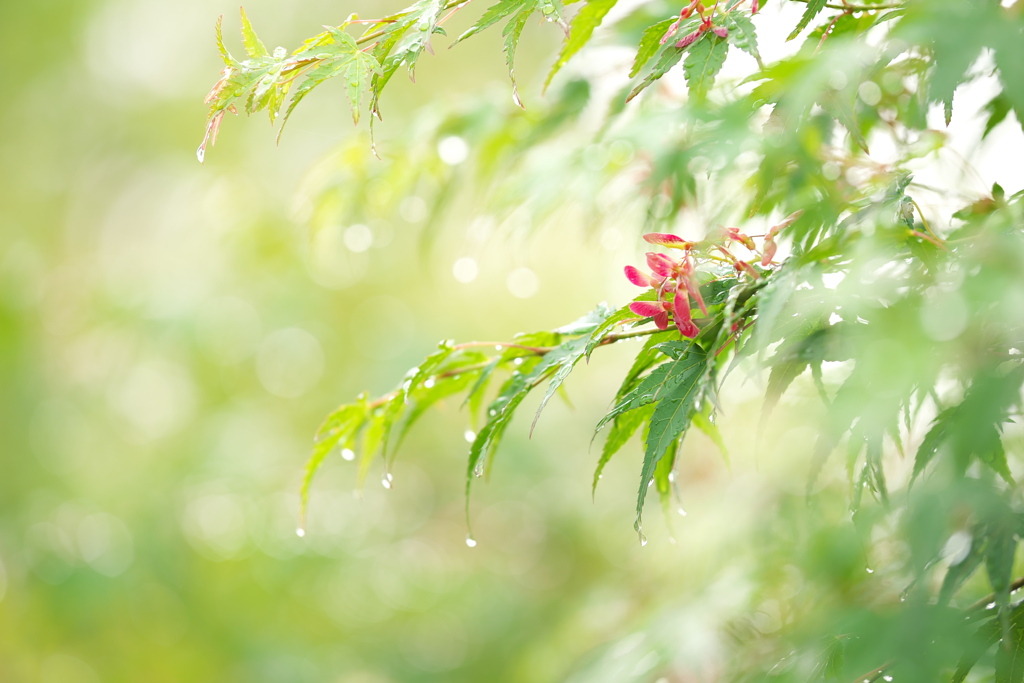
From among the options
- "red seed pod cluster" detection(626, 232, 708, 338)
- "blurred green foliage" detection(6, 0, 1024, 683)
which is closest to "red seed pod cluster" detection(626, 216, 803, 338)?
"red seed pod cluster" detection(626, 232, 708, 338)

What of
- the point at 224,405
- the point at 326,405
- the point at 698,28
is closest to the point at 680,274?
the point at 698,28

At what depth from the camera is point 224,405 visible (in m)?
2.46

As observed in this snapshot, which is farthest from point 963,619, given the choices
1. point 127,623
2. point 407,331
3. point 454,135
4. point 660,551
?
point 127,623

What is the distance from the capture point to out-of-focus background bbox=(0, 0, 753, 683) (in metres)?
2.18

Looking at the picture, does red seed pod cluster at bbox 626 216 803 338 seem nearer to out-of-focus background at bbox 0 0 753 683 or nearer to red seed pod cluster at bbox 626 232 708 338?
red seed pod cluster at bbox 626 232 708 338

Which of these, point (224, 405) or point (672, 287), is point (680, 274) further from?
point (224, 405)

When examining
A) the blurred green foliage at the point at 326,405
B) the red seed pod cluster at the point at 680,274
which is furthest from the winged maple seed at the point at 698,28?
the blurred green foliage at the point at 326,405

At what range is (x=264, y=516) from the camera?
7.45ft

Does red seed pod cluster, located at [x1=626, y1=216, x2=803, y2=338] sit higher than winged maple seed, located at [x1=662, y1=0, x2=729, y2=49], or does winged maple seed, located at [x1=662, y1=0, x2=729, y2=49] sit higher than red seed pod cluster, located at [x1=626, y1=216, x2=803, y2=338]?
winged maple seed, located at [x1=662, y1=0, x2=729, y2=49]

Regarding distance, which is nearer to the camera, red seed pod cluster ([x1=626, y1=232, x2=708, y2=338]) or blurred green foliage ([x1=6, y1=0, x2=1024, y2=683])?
red seed pod cluster ([x1=626, y1=232, x2=708, y2=338])

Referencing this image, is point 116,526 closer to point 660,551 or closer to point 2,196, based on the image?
point 2,196

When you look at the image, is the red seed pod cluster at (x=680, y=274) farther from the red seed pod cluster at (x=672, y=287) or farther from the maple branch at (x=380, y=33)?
the maple branch at (x=380, y=33)

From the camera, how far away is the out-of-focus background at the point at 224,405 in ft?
7.15

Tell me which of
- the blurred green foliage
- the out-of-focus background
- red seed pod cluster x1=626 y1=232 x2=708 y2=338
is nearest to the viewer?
red seed pod cluster x1=626 y1=232 x2=708 y2=338
